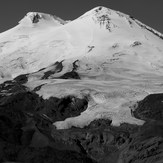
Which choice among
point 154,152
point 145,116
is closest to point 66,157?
point 154,152

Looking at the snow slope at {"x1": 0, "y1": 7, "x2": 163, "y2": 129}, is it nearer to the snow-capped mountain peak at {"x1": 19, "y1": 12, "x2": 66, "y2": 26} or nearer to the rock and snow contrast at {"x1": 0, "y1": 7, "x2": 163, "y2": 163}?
the snow-capped mountain peak at {"x1": 19, "y1": 12, "x2": 66, "y2": 26}

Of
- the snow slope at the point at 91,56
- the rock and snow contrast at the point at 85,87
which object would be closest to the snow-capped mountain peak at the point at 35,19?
the snow slope at the point at 91,56

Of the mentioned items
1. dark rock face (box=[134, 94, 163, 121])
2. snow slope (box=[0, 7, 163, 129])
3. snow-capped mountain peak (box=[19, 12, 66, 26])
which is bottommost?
snow-capped mountain peak (box=[19, 12, 66, 26])

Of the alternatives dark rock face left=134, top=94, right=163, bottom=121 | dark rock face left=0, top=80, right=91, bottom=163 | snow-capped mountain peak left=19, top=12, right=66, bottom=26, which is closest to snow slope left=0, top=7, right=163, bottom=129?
snow-capped mountain peak left=19, top=12, right=66, bottom=26

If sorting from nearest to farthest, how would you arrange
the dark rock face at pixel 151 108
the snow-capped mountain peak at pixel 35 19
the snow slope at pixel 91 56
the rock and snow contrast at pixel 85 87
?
the rock and snow contrast at pixel 85 87 → the dark rock face at pixel 151 108 → the snow slope at pixel 91 56 → the snow-capped mountain peak at pixel 35 19

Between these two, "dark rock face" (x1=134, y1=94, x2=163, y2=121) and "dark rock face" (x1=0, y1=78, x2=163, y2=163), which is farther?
"dark rock face" (x1=134, y1=94, x2=163, y2=121)

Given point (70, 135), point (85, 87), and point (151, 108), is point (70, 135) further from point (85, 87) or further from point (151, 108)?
point (85, 87)

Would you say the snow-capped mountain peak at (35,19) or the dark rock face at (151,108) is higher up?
the dark rock face at (151,108)

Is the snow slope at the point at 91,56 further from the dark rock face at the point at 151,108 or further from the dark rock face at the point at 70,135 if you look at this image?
the dark rock face at the point at 70,135
